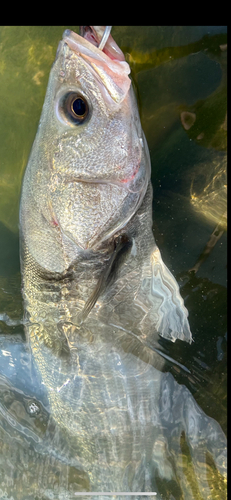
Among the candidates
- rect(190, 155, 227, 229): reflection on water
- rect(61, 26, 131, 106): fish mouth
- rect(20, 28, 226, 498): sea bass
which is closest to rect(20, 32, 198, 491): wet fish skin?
rect(20, 28, 226, 498): sea bass

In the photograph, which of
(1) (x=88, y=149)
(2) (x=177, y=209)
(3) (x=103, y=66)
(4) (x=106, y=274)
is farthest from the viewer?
(2) (x=177, y=209)

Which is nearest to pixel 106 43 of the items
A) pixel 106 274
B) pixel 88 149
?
pixel 88 149

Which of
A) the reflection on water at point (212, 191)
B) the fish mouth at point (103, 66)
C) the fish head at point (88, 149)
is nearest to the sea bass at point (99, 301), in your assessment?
the fish head at point (88, 149)

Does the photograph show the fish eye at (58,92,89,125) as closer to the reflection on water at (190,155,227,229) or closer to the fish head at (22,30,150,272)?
→ the fish head at (22,30,150,272)

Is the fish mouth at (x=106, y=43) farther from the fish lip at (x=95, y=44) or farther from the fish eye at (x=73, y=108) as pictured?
the fish eye at (x=73, y=108)

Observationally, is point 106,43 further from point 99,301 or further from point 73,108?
point 99,301

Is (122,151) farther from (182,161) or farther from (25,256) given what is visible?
(25,256)

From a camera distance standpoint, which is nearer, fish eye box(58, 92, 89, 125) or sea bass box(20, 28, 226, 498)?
fish eye box(58, 92, 89, 125)

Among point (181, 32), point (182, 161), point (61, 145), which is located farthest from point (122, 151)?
point (181, 32)
